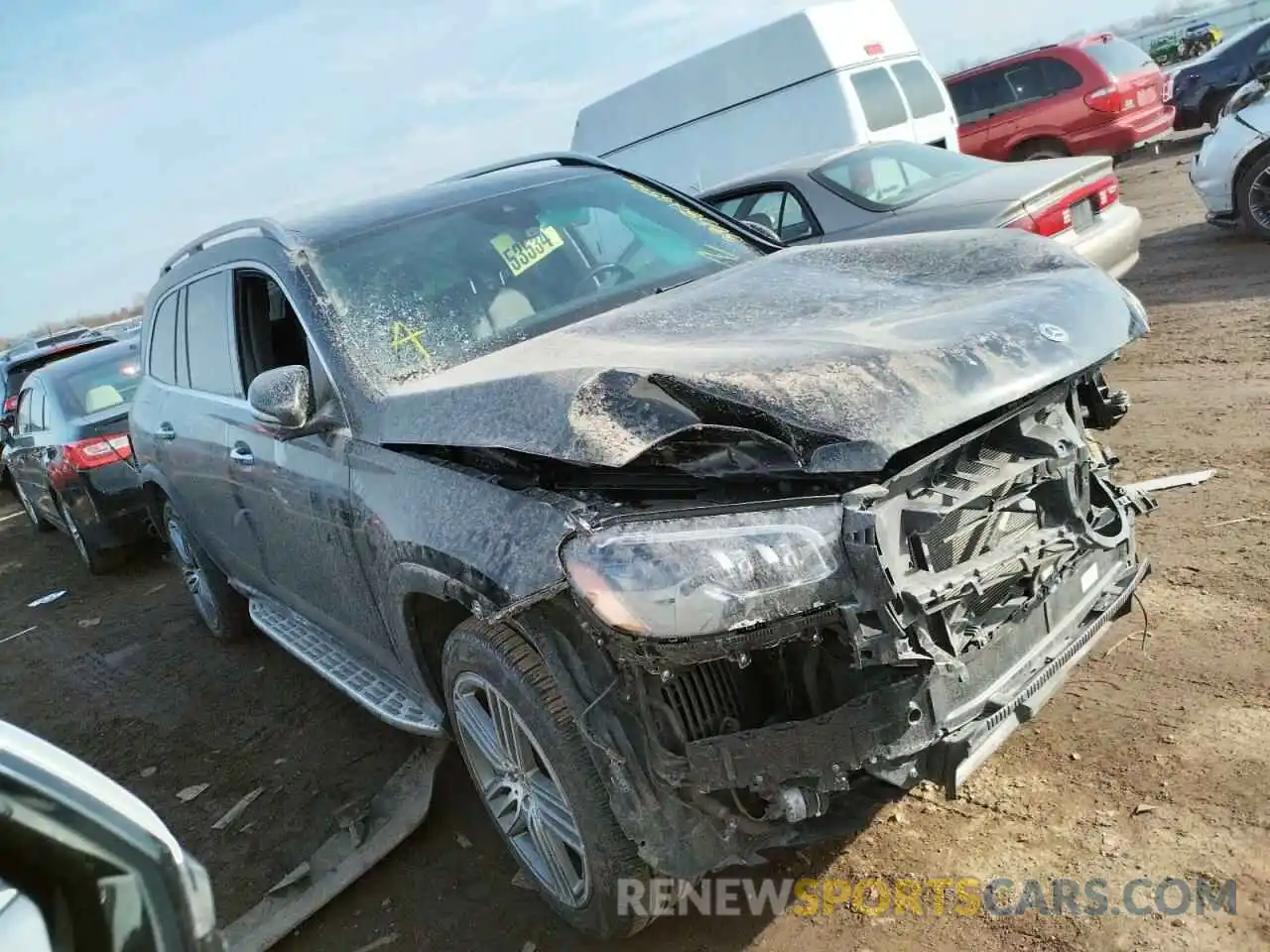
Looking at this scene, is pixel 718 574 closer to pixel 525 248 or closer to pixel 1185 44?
pixel 525 248

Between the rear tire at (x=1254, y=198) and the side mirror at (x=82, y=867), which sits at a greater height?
the side mirror at (x=82, y=867)

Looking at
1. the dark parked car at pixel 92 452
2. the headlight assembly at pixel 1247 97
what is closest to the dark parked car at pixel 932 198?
the headlight assembly at pixel 1247 97

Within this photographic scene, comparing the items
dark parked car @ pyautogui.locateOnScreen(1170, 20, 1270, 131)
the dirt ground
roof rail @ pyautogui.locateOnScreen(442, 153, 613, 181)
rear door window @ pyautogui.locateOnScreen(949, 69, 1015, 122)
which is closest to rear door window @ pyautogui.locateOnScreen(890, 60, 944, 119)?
rear door window @ pyautogui.locateOnScreen(949, 69, 1015, 122)

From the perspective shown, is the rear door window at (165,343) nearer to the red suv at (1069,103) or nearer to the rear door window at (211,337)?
the rear door window at (211,337)

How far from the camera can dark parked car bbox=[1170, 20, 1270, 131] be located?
1341 cm

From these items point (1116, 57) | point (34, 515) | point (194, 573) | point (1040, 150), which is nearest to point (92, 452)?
point (194, 573)

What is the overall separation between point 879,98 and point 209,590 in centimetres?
1034

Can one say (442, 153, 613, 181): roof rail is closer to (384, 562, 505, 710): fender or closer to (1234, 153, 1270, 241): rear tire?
(384, 562, 505, 710): fender

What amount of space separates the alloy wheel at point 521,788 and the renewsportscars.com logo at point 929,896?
0.76 ft

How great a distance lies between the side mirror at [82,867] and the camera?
4.58ft

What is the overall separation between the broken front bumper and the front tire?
0.35 metres

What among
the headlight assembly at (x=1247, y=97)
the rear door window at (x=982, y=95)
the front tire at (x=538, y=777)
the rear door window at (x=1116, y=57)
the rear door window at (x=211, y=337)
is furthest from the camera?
the rear door window at (x=982, y=95)

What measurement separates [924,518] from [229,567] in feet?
12.6

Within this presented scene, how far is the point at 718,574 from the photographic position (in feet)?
6.46
